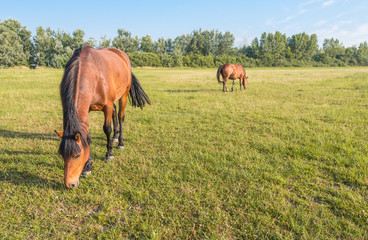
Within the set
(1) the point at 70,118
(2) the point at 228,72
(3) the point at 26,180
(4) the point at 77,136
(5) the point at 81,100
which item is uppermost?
(2) the point at 228,72

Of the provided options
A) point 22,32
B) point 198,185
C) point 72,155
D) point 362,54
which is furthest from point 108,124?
point 362,54

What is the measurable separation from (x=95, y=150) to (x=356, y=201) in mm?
4781

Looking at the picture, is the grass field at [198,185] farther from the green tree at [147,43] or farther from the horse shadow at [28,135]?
the green tree at [147,43]

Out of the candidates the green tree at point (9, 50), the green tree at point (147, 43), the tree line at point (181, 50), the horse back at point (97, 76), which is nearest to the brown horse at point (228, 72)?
the horse back at point (97, 76)

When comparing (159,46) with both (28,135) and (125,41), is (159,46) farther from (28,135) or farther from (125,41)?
(28,135)

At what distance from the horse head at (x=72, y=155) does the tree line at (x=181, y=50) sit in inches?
2172

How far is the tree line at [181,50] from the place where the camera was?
5147 cm

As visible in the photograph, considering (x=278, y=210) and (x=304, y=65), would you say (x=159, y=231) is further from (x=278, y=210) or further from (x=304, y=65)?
(x=304, y=65)

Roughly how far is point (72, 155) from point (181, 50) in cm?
8279

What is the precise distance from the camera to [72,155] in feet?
8.08

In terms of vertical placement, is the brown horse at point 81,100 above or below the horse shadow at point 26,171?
above

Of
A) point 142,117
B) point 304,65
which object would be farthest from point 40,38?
point 304,65

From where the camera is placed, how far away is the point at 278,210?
2482 millimetres

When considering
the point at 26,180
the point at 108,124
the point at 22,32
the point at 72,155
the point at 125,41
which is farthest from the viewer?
the point at 125,41
